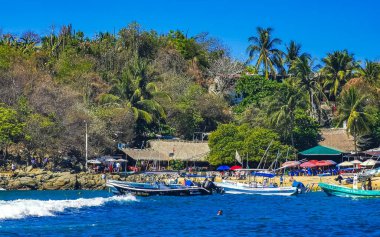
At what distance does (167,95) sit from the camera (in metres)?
90.8

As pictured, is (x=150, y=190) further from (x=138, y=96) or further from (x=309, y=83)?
(x=309, y=83)

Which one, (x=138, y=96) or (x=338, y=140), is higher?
(x=138, y=96)

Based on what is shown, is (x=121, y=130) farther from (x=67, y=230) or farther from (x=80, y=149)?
(x=67, y=230)

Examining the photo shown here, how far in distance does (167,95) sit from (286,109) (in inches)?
634

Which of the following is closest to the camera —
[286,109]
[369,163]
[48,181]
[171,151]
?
[48,181]

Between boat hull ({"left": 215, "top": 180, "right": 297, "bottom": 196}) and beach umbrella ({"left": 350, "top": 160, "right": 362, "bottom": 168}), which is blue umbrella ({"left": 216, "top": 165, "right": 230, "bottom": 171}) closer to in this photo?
boat hull ({"left": 215, "top": 180, "right": 297, "bottom": 196})

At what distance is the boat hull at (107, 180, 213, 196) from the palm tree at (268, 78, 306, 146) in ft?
62.8

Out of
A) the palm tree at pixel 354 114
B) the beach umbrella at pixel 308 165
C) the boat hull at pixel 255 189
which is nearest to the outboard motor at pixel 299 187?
the boat hull at pixel 255 189

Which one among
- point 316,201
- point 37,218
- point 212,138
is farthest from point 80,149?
point 37,218

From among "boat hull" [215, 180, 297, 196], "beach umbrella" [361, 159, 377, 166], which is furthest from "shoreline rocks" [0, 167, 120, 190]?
"beach umbrella" [361, 159, 377, 166]

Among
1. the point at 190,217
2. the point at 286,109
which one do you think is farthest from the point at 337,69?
the point at 190,217

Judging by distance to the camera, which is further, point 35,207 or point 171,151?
point 171,151

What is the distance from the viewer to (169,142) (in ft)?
280

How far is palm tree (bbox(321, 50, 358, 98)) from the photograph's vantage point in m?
99.8
